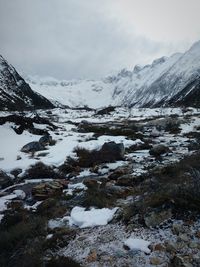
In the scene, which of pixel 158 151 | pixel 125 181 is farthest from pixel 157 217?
pixel 158 151

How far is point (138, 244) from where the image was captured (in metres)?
7.74

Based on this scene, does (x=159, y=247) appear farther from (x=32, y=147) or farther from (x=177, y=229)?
(x=32, y=147)

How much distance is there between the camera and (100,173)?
58.3ft

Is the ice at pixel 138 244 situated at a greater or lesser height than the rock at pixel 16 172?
greater

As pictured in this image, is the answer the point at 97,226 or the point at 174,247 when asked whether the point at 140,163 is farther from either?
the point at 174,247

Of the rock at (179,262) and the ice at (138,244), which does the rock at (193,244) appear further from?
the ice at (138,244)

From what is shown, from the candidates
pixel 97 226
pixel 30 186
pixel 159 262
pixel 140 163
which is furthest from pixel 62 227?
pixel 140 163

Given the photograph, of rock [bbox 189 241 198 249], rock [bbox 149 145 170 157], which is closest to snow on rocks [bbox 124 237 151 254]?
rock [bbox 189 241 198 249]

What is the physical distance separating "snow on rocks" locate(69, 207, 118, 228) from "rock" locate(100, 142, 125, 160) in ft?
33.2

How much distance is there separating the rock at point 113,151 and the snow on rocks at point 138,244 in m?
12.7

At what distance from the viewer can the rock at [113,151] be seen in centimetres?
2078

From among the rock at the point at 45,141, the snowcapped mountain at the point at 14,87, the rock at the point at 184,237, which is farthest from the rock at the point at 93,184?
the snowcapped mountain at the point at 14,87

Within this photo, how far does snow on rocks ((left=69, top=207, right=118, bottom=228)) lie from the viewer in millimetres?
9586

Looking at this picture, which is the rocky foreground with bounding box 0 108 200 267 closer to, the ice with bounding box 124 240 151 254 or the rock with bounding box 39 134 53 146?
the ice with bounding box 124 240 151 254
